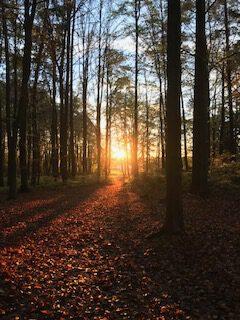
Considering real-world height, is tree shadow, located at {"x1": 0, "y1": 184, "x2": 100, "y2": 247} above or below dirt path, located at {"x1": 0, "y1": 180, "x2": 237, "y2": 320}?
above

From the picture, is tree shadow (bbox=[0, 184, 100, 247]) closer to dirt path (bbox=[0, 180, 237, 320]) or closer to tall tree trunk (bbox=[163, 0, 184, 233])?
dirt path (bbox=[0, 180, 237, 320])

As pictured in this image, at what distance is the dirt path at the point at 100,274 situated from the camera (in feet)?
18.2

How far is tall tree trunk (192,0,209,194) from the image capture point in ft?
48.3

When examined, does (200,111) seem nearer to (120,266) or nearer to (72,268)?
(120,266)

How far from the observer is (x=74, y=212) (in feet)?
48.1

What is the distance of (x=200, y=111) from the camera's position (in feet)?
48.9

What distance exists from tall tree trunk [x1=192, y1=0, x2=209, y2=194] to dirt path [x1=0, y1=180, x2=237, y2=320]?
3935 millimetres

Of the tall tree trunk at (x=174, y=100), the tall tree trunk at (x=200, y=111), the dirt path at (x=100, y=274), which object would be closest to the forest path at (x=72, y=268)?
the dirt path at (x=100, y=274)

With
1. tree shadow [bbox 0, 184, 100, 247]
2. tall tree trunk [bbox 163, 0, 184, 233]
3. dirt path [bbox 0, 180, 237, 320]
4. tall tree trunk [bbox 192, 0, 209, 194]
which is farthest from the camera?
tall tree trunk [bbox 192, 0, 209, 194]

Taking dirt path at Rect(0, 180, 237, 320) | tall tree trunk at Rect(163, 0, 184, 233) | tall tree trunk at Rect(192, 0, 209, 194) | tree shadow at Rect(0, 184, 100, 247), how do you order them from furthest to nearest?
tall tree trunk at Rect(192, 0, 209, 194)
tree shadow at Rect(0, 184, 100, 247)
tall tree trunk at Rect(163, 0, 184, 233)
dirt path at Rect(0, 180, 237, 320)

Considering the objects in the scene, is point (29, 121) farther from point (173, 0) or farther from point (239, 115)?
point (173, 0)

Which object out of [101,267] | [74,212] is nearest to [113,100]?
[74,212]

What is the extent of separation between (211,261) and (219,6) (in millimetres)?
21820

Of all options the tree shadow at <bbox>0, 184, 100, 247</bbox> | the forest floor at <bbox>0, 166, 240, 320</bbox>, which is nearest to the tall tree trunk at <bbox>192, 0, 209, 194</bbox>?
the forest floor at <bbox>0, 166, 240, 320</bbox>
